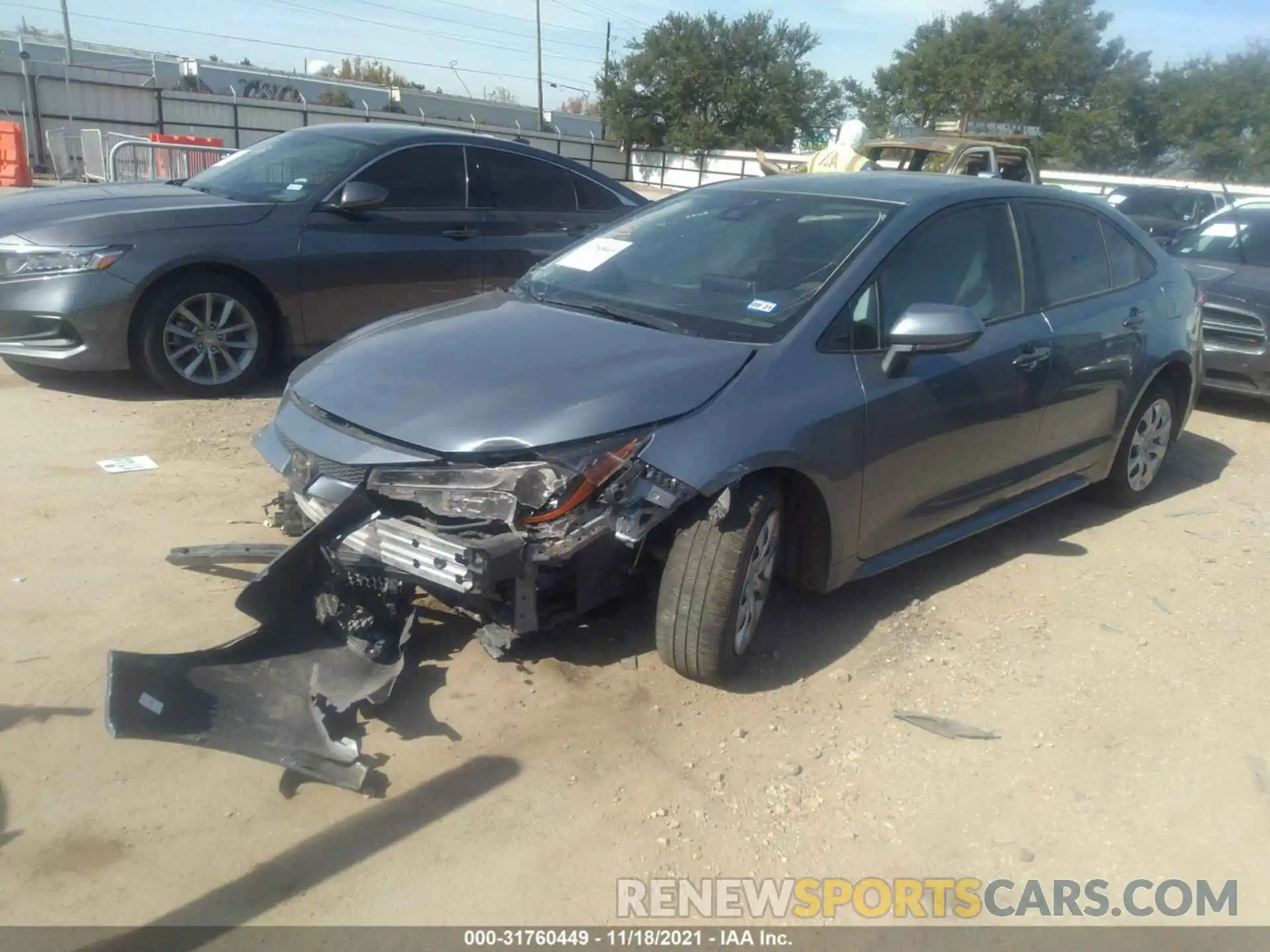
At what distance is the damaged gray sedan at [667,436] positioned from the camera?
3244 mm

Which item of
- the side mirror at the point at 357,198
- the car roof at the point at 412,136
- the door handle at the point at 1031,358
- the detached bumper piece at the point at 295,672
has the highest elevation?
the car roof at the point at 412,136

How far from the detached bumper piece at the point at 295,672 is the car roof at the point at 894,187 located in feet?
7.79

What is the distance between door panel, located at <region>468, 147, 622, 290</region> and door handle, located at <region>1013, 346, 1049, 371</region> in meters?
3.49

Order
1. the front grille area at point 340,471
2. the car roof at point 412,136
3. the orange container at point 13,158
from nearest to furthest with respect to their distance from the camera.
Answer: the front grille area at point 340,471
the car roof at point 412,136
the orange container at point 13,158

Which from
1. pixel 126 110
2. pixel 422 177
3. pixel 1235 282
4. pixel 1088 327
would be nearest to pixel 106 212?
pixel 422 177

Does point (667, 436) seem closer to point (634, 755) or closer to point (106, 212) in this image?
point (634, 755)

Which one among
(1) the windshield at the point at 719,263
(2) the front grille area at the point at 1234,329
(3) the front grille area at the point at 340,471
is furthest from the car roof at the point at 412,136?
(2) the front grille area at the point at 1234,329

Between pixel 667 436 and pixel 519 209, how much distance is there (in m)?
4.69

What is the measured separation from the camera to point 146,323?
6.21 metres

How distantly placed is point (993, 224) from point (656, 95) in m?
42.9

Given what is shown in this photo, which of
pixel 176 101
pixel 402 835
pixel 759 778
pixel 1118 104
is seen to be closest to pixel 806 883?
pixel 759 778

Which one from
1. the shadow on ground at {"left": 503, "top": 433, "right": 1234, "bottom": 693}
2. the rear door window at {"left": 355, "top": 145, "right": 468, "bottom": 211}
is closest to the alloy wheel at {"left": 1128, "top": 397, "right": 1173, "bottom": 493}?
the shadow on ground at {"left": 503, "top": 433, "right": 1234, "bottom": 693}

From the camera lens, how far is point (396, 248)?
278 inches

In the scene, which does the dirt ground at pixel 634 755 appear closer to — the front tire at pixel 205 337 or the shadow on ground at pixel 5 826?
the shadow on ground at pixel 5 826
